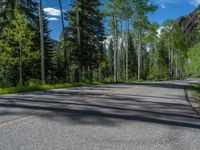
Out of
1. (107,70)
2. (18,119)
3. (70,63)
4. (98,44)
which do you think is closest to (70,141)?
(18,119)

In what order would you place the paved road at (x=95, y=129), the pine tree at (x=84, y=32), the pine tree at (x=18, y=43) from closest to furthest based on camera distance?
the paved road at (x=95, y=129) → the pine tree at (x=18, y=43) → the pine tree at (x=84, y=32)

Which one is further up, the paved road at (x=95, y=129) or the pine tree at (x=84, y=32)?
the pine tree at (x=84, y=32)

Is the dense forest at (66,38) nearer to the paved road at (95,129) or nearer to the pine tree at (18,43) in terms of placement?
the pine tree at (18,43)

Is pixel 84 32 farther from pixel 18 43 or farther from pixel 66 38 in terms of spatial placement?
pixel 18 43

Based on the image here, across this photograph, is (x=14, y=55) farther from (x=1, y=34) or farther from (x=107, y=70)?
(x=107, y=70)

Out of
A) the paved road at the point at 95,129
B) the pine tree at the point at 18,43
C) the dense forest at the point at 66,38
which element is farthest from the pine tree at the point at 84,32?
the paved road at the point at 95,129

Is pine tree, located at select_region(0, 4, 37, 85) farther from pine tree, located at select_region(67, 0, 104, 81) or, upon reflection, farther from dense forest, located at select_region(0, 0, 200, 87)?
pine tree, located at select_region(67, 0, 104, 81)

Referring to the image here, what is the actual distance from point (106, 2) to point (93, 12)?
4.09 m

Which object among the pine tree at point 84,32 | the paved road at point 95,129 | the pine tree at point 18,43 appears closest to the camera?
the paved road at point 95,129

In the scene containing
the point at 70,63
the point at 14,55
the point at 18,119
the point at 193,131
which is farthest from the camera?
the point at 70,63

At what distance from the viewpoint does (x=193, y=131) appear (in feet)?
22.1

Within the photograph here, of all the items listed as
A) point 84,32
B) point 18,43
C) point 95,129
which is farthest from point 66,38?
point 95,129

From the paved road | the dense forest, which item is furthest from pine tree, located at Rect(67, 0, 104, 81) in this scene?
the paved road

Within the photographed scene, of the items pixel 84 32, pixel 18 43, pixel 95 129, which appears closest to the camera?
pixel 95 129
